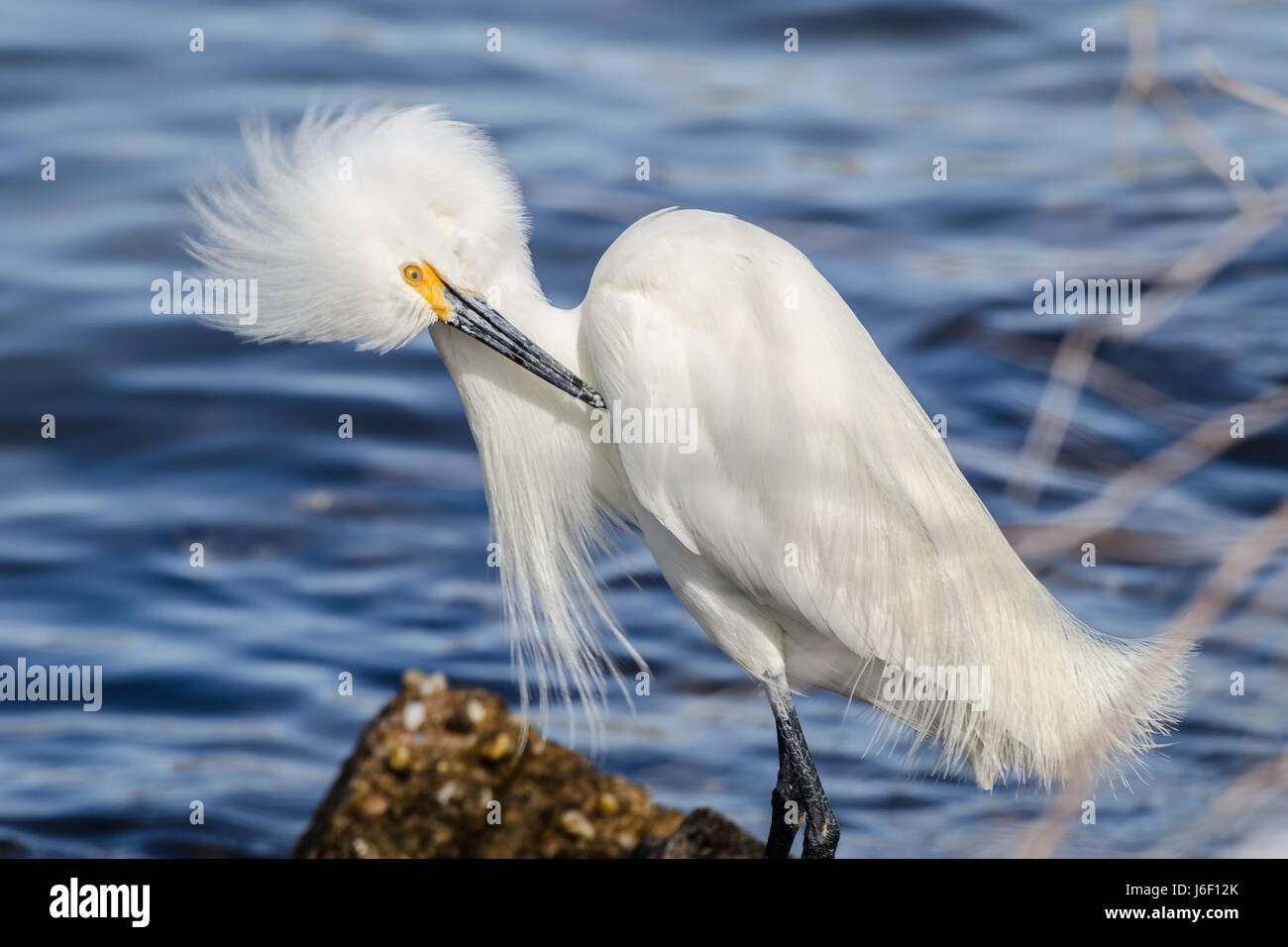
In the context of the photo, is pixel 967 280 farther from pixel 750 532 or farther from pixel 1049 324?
pixel 750 532

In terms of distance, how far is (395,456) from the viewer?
875 cm

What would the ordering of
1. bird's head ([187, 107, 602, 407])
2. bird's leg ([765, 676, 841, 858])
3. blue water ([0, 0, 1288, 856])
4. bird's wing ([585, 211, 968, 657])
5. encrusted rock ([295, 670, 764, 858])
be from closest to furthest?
bird's head ([187, 107, 602, 407]), bird's wing ([585, 211, 968, 657]), bird's leg ([765, 676, 841, 858]), encrusted rock ([295, 670, 764, 858]), blue water ([0, 0, 1288, 856])

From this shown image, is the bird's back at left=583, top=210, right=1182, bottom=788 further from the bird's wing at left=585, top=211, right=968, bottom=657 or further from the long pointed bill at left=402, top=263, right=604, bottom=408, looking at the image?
the long pointed bill at left=402, top=263, right=604, bottom=408

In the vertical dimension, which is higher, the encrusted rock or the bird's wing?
the bird's wing

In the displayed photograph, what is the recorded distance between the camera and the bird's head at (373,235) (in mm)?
3348

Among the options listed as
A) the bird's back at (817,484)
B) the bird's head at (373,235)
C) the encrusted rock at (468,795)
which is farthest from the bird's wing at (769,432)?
the encrusted rock at (468,795)

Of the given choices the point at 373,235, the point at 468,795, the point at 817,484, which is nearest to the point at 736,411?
the point at 817,484

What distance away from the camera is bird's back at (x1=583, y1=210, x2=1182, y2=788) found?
3.54m

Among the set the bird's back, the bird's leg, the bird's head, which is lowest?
the bird's leg

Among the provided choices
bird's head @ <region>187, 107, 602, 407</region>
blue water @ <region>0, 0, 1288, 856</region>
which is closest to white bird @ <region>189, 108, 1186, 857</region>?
bird's head @ <region>187, 107, 602, 407</region>

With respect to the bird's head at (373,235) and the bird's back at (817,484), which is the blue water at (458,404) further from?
the bird's head at (373,235)

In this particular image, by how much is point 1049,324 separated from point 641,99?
200 inches

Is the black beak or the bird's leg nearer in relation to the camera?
the black beak

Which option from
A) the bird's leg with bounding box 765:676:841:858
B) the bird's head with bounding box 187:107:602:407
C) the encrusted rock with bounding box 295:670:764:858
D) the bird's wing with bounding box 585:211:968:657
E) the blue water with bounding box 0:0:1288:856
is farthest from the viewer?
the blue water with bounding box 0:0:1288:856
